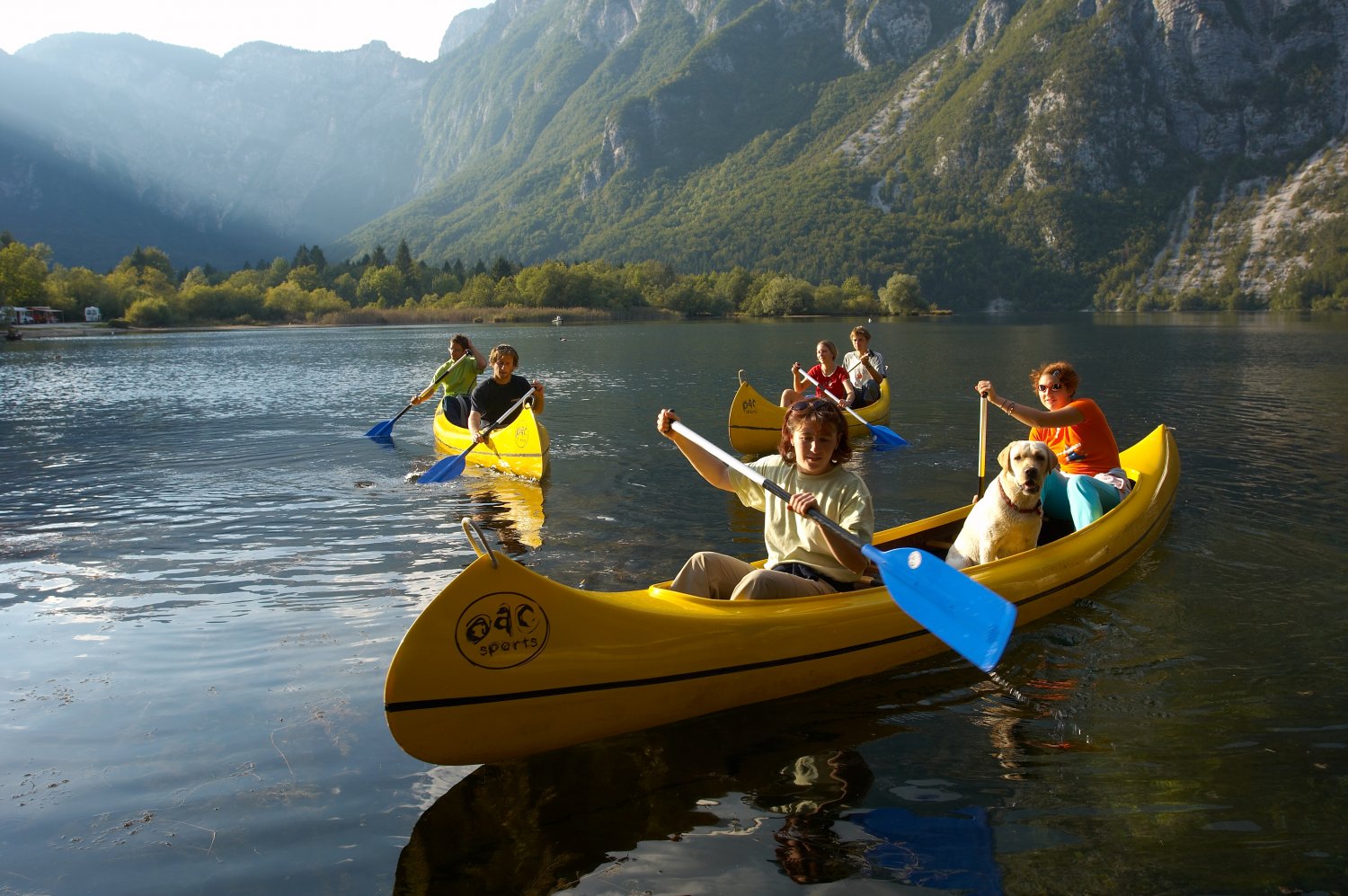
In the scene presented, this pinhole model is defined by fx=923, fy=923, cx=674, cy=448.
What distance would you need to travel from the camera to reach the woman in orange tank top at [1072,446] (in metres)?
8.41

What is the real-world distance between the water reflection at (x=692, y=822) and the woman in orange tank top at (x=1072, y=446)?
390 cm

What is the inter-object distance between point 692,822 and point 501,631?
1.34m

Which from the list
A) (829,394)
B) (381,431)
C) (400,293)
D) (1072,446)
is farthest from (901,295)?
(1072,446)

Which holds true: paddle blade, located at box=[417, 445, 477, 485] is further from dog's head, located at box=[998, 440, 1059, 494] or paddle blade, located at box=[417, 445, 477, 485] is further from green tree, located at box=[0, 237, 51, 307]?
green tree, located at box=[0, 237, 51, 307]

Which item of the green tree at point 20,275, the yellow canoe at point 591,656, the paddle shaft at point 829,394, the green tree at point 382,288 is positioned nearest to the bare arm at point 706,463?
the yellow canoe at point 591,656

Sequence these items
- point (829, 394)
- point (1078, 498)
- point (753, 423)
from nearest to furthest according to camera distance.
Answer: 1. point (1078, 498)
2. point (829, 394)
3. point (753, 423)

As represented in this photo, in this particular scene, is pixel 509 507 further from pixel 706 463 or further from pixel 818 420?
pixel 818 420

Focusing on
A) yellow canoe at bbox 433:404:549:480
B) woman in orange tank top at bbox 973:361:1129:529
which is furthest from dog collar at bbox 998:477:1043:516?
yellow canoe at bbox 433:404:549:480

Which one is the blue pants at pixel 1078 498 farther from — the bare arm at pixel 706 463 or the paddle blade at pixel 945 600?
the bare arm at pixel 706 463

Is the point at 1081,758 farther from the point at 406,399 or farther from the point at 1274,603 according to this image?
the point at 406,399

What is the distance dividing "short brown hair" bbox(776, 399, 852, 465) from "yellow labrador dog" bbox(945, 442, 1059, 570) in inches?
68.7

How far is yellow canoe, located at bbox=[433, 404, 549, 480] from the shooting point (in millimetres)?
13117

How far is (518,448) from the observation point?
13.4 metres

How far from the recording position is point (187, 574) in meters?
8.62
